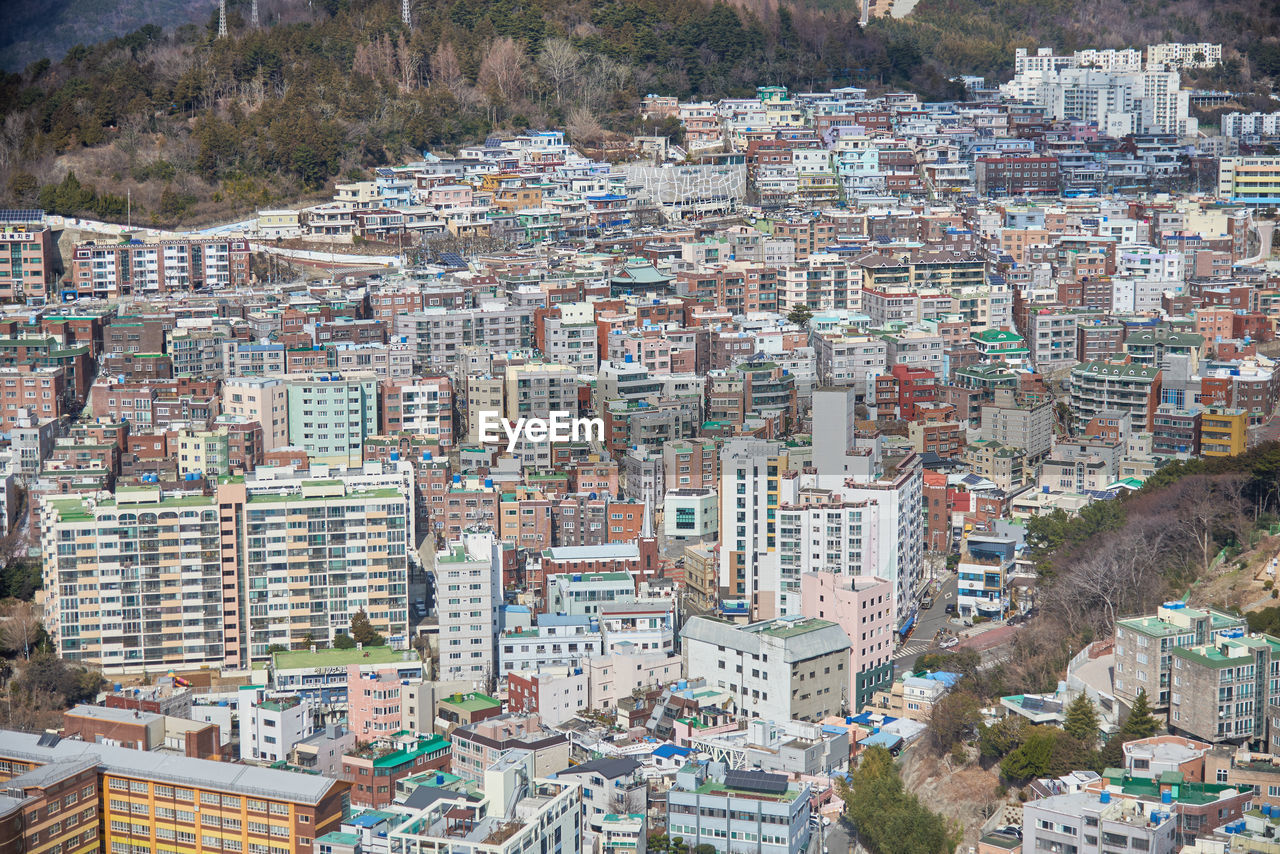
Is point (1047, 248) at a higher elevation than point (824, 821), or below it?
higher

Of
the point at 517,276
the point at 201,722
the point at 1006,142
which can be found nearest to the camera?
the point at 201,722

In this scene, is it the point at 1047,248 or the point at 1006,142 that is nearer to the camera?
the point at 1047,248

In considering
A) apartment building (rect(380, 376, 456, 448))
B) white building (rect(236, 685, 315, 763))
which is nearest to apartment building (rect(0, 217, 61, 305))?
apartment building (rect(380, 376, 456, 448))

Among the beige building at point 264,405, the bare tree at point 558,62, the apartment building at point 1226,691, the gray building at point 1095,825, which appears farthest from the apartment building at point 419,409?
the bare tree at point 558,62

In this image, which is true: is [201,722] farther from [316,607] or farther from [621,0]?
[621,0]

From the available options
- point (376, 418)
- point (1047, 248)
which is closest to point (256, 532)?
point (376, 418)

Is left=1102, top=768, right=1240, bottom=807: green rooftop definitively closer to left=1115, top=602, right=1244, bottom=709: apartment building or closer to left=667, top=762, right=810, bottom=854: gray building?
left=1115, top=602, right=1244, bottom=709: apartment building

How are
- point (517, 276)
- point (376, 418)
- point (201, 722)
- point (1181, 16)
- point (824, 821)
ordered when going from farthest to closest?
point (1181, 16)
point (517, 276)
point (376, 418)
point (201, 722)
point (824, 821)

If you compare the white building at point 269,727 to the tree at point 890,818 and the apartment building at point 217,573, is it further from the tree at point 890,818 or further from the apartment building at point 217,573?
the tree at point 890,818

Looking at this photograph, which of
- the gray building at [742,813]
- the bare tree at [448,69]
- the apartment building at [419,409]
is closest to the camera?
the gray building at [742,813]
